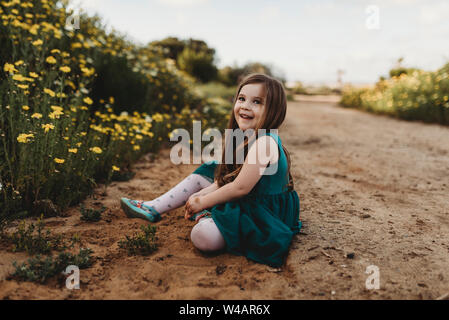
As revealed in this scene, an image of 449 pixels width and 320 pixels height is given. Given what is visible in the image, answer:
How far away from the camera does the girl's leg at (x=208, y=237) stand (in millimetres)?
2037

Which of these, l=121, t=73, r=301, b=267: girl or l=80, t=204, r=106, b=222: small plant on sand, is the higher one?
l=121, t=73, r=301, b=267: girl

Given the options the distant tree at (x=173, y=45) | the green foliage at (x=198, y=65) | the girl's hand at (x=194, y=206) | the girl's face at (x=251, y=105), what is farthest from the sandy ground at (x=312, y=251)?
the distant tree at (x=173, y=45)

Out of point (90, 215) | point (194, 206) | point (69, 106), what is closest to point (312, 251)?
point (194, 206)

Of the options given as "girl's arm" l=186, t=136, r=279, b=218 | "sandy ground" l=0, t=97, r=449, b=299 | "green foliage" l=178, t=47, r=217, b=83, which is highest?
"green foliage" l=178, t=47, r=217, b=83

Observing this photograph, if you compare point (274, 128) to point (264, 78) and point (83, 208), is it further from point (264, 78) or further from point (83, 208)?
point (83, 208)

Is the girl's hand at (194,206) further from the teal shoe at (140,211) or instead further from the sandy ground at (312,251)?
the teal shoe at (140,211)

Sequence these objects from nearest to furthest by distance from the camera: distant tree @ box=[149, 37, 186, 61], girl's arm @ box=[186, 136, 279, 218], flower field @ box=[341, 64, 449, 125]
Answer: girl's arm @ box=[186, 136, 279, 218] < flower field @ box=[341, 64, 449, 125] < distant tree @ box=[149, 37, 186, 61]

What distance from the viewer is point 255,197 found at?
213 centimetres

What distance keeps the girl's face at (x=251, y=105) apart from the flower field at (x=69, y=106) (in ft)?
4.23

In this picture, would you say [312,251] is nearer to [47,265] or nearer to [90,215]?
[47,265]

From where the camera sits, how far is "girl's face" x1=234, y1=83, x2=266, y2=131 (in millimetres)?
2145

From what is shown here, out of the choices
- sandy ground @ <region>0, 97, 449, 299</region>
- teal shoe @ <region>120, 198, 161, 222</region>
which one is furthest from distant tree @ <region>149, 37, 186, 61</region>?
teal shoe @ <region>120, 198, 161, 222</region>

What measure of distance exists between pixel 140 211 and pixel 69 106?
1.83 meters

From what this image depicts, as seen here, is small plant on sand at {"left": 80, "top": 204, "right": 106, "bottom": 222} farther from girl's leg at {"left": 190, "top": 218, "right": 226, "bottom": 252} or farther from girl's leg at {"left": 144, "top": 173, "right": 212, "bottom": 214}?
girl's leg at {"left": 190, "top": 218, "right": 226, "bottom": 252}
